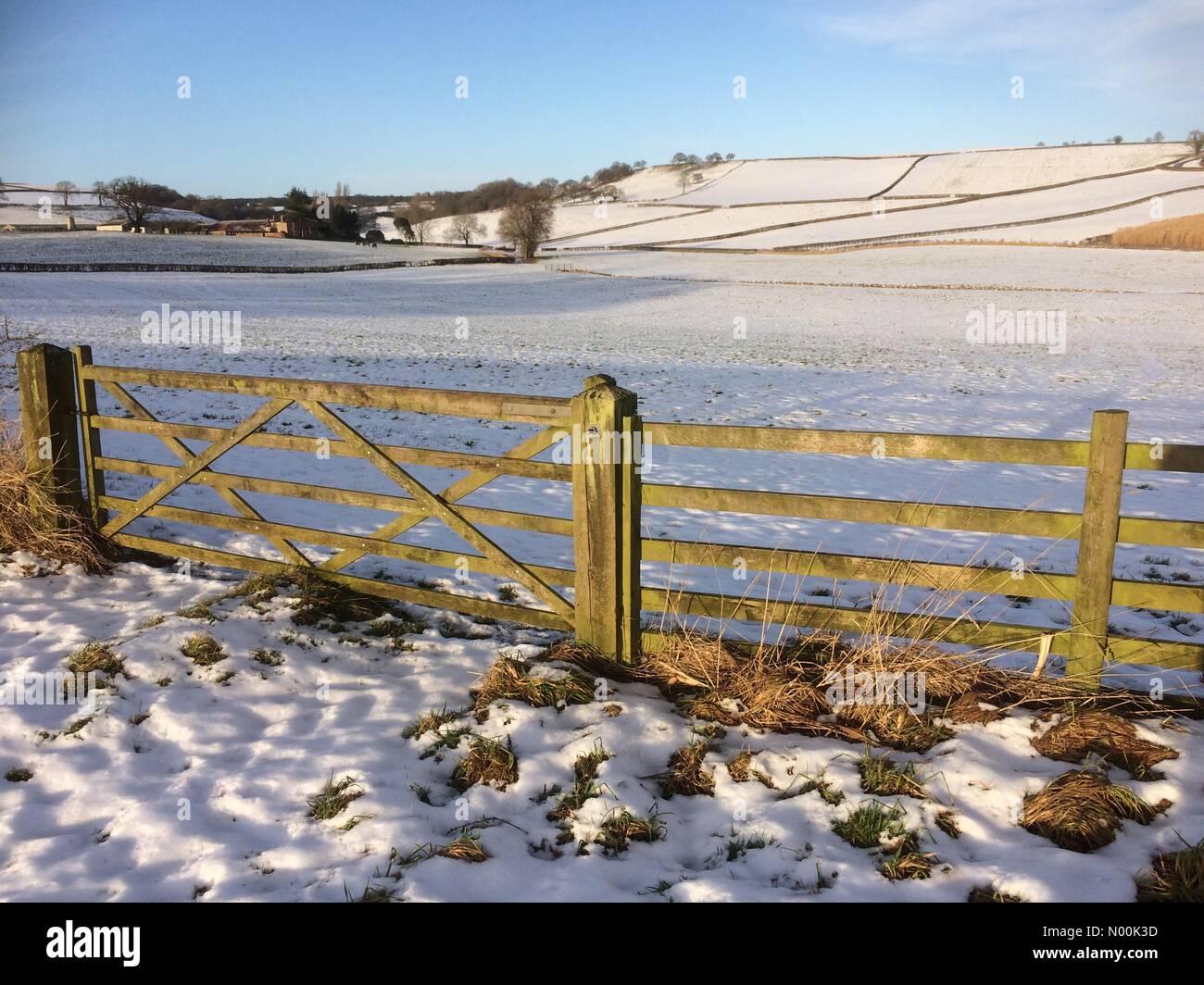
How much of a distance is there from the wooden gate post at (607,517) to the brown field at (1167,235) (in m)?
64.3

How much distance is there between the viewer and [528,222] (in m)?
71.4

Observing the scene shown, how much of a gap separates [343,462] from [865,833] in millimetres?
8766

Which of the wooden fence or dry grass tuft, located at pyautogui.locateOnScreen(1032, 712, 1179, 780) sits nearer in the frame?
dry grass tuft, located at pyautogui.locateOnScreen(1032, 712, 1179, 780)

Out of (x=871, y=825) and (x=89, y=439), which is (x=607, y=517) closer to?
(x=871, y=825)

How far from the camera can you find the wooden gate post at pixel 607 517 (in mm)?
4875

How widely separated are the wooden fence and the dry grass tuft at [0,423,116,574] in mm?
881

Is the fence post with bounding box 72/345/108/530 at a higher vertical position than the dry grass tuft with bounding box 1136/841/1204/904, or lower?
higher

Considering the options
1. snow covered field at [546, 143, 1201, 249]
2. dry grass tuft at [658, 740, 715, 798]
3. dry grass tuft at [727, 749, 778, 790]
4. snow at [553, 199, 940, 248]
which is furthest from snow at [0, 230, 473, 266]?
dry grass tuft at [727, 749, 778, 790]

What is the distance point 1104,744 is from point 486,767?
2983 mm

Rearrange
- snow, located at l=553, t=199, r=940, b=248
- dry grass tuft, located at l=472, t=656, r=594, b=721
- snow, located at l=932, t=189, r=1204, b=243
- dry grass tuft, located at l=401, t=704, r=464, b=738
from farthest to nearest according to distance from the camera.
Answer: snow, located at l=553, t=199, r=940, b=248
snow, located at l=932, t=189, r=1204, b=243
dry grass tuft, located at l=472, t=656, r=594, b=721
dry grass tuft, located at l=401, t=704, r=464, b=738

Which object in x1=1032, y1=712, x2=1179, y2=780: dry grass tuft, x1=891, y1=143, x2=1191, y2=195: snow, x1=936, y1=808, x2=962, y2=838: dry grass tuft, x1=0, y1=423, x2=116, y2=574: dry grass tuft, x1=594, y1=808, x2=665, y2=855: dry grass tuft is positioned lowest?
x1=594, y1=808, x2=665, y2=855: dry grass tuft

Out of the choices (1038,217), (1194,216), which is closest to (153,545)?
(1194,216)

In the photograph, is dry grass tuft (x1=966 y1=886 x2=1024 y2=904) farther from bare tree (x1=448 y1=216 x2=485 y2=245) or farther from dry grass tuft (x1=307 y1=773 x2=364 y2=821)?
bare tree (x1=448 y1=216 x2=485 y2=245)

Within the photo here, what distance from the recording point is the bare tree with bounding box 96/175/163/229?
278 ft
